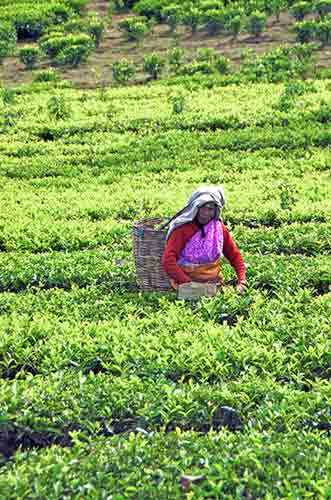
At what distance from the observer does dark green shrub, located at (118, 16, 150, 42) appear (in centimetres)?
3011

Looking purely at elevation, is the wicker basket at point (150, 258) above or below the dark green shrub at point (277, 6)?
above

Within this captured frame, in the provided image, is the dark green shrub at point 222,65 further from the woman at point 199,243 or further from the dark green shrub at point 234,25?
the woman at point 199,243

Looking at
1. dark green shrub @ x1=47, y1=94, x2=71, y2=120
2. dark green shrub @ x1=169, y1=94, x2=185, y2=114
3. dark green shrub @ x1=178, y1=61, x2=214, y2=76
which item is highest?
dark green shrub @ x1=169, y1=94, x2=185, y2=114

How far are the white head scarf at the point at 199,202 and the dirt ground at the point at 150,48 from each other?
1775 cm

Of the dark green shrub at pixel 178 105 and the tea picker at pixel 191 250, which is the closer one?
the tea picker at pixel 191 250

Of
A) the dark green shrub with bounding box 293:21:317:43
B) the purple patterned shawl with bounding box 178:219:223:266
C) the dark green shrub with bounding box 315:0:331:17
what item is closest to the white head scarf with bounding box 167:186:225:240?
the purple patterned shawl with bounding box 178:219:223:266

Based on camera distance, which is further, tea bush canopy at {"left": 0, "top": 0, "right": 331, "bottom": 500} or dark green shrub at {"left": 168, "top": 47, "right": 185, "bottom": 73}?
dark green shrub at {"left": 168, "top": 47, "right": 185, "bottom": 73}

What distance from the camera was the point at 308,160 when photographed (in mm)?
15656

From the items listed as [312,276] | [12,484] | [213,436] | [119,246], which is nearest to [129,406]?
[213,436]

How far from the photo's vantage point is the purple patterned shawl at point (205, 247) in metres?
8.20

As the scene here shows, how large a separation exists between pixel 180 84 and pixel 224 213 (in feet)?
40.0

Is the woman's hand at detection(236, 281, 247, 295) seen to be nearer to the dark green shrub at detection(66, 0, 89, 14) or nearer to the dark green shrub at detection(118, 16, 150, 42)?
the dark green shrub at detection(118, 16, 150, 42)

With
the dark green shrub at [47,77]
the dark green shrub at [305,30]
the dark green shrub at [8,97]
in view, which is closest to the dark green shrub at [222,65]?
the dark green shrub at [305,30]

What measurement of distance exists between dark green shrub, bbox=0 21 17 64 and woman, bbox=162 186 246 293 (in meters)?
22.9
